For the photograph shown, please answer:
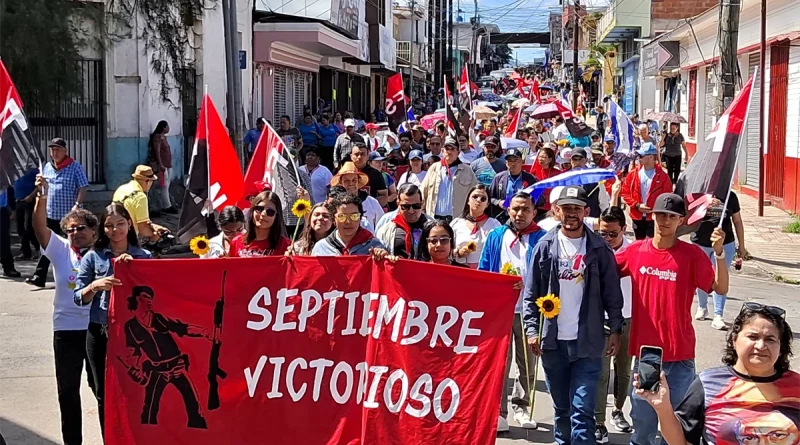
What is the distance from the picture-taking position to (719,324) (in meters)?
10.1

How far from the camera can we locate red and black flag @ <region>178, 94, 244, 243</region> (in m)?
8.44

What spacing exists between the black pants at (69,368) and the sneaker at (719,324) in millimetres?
6323

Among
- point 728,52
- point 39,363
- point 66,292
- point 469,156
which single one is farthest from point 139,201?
point 728,52

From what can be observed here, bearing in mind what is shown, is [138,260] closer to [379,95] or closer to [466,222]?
[466,222]

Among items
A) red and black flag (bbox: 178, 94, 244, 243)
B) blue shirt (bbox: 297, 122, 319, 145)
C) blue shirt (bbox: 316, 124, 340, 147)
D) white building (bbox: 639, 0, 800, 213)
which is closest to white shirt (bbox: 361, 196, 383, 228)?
red and black flag (bbox: 178, 94, 244, 243)

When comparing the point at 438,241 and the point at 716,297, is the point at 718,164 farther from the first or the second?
the point at 716,297

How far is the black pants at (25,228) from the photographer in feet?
43.0

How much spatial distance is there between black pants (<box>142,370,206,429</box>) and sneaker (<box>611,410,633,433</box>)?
300 centimetres

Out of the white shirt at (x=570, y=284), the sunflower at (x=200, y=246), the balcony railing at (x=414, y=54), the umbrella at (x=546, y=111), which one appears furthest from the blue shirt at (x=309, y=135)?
the balcony railing at (x=414, y=54)

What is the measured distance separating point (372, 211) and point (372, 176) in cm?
173

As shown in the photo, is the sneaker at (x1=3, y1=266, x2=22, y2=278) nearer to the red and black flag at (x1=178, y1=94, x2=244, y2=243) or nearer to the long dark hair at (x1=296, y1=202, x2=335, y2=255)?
the red and black flag at (x1=178, y1=94, x2=244, y2=243)

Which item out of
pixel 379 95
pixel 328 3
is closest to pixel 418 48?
pixel 379 95

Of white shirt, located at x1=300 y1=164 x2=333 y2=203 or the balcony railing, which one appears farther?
the balcony railing

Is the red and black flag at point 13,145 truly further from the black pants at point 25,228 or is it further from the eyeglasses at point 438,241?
the black pants at point 25,228
